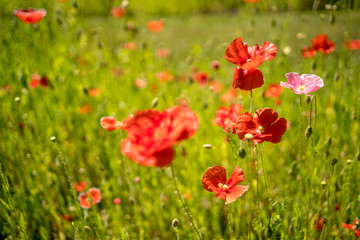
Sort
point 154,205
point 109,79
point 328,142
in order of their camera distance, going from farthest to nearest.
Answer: point 109,79
point 154,205
point 328,142

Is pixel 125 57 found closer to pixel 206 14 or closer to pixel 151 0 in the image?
pixel 206 14

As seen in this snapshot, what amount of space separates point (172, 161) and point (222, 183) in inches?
13.8

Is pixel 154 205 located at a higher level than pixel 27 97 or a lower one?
lower

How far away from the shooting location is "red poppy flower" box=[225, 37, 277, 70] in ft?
3.65

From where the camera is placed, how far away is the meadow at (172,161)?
1531mm

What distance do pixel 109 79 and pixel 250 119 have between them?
7.45ft

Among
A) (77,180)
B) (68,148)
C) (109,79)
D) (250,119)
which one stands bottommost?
(77,180)

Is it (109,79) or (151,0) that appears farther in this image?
(151,0)

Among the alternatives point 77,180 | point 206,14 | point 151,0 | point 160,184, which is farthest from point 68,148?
point 151,0

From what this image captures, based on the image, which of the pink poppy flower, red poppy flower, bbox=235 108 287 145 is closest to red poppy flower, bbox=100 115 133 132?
red poppy flower, bbox=235 108 287 145

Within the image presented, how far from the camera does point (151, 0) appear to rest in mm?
7750

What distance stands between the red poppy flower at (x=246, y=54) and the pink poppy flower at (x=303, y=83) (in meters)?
0.13

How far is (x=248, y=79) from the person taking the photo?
1.14 metres

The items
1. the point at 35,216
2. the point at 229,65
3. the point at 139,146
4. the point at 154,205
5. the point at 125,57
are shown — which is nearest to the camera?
the point at 139,146
